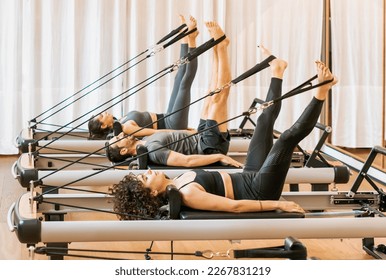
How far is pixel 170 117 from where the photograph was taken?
245 inches

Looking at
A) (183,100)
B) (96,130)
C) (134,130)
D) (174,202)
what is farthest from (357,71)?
(174,202)

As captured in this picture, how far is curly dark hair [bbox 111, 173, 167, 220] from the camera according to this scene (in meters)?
3.80

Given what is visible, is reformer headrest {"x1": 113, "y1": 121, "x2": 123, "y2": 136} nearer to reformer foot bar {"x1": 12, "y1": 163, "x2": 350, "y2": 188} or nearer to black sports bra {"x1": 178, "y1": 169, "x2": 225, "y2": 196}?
reformer foot bar {"x1": 12, "y1": 163, "x2": 350, "y2": 188}

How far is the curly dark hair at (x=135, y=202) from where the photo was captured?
3801 mm

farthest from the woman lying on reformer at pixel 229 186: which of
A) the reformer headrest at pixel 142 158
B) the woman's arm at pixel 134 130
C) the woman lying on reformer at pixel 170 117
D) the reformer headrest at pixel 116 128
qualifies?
the woman lying on reformer at pixel 170 117

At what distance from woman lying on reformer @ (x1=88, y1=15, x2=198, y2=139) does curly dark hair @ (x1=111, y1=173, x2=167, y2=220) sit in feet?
6.56

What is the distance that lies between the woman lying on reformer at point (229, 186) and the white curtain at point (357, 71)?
356 cm

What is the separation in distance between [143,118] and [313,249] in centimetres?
194

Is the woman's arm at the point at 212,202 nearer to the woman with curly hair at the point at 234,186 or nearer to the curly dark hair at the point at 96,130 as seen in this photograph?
the woman with curly hair at the point at 234,186

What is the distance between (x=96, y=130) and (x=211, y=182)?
85.4 inches

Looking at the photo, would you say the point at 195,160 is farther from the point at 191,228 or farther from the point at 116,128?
the point at 191,228

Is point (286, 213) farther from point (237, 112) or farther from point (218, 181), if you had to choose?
point (237, 112)

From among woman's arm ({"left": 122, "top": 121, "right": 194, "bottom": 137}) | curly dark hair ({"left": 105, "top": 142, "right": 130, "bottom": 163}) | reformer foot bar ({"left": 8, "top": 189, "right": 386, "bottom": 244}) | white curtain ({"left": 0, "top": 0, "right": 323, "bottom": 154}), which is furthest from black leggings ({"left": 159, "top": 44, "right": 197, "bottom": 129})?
reformer foot bar ({"left": 8, "top": 189, "right": 386, "bottom": 244})
